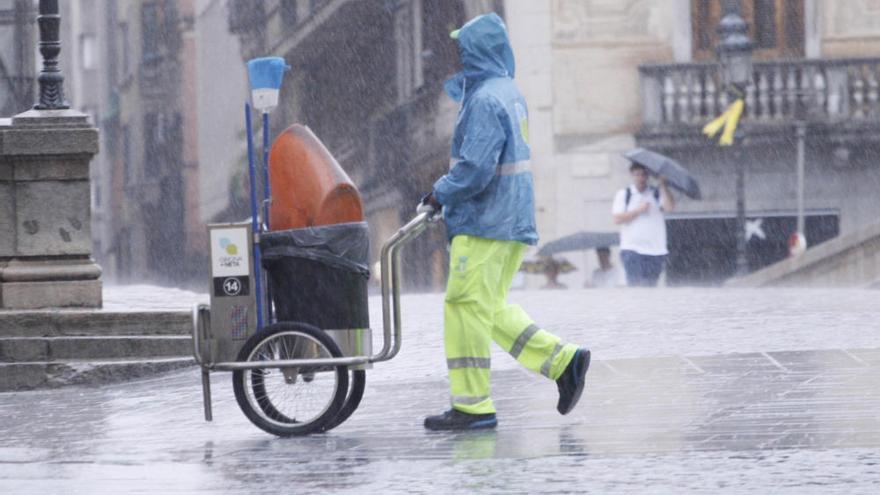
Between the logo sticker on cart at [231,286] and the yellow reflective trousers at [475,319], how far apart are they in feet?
3.09

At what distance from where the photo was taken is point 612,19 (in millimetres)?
31625

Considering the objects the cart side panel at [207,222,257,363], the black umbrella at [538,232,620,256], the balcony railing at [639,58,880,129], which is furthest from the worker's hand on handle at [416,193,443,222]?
the balcony railing at [639,58,880,129]

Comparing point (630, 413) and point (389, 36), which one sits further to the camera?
point (389, 36)

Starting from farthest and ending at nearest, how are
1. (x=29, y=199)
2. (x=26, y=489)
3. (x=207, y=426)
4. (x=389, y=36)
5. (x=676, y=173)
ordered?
(x=389, y=36), (x=676, y=173), (x=29, y=199), (x=207, y=426), (x=26, y=489)

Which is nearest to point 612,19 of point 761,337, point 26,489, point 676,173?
point 676,173

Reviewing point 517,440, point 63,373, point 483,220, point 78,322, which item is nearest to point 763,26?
point 78,322

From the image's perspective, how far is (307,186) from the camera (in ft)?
29.9

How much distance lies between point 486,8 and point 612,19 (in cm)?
193

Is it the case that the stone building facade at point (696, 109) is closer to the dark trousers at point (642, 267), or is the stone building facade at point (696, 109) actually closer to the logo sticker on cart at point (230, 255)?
the dark trousers at point (642, 267)

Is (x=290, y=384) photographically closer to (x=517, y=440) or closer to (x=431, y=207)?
(x=431, y=207)

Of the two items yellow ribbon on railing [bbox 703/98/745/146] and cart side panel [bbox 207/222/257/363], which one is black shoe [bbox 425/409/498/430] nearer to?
cart side panel [bbox 207/222/257/363]

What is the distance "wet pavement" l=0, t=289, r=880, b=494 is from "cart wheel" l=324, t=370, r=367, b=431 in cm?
12

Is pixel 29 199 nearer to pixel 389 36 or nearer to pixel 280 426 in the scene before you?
pixel 280 426

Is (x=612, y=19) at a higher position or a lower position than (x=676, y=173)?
higher
